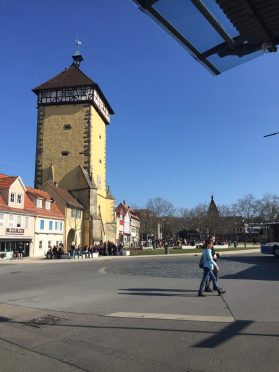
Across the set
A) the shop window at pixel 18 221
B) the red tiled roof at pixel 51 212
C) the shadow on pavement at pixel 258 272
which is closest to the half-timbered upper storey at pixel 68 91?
the red tiled roof at pixel 51 212

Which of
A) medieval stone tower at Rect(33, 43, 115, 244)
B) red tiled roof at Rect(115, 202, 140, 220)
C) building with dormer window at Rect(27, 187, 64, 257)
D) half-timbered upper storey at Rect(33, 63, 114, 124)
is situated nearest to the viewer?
building with dormer window at Rect(27, 187, 64, 257)

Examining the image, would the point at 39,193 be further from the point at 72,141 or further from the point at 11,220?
the point at 72,141

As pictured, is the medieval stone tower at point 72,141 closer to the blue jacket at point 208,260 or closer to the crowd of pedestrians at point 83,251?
the crowd of pedestrians at point 83,251

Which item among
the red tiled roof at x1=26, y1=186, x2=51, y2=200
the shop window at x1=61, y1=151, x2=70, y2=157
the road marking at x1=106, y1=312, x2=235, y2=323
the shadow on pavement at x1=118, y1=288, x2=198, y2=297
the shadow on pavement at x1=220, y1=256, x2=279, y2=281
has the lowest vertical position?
the road marking at x1=106, y1=312, x2=235, y2=323

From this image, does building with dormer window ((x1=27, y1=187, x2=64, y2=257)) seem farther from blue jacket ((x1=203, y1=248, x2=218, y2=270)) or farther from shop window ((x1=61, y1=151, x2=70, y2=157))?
blue jacket ((x1=203, y1=248, x2=218, y2=270))

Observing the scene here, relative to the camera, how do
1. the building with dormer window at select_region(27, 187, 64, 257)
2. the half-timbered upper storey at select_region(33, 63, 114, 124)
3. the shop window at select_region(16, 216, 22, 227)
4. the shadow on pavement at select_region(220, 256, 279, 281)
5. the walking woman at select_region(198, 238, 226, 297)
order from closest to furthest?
the walking woman at select_region(198, 238, 226, 297) < the shadow on pavement at select_region(220, 256, 279, 281) < the shop window at select_region(16, 216, 22, 227) < the building with dormer window at select_region(27, 187, 64, 257) < the half-timbered upper storey at select_region(33, 63, 114, 124)

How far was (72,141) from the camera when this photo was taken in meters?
64.6

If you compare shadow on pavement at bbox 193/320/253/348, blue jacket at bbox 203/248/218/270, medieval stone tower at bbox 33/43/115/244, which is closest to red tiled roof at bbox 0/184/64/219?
medieval stone tower at bbox 33/43/115/244

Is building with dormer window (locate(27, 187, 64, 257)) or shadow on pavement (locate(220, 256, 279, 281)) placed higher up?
building with dormer window (locate(27, 187, 64, 257))

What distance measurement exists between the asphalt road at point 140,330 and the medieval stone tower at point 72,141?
48124 millimetres

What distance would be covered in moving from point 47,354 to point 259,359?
10.7 feet

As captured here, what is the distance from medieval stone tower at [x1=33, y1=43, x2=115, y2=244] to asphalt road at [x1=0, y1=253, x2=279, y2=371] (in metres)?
48.1

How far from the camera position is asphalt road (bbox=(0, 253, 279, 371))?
21.2 ft

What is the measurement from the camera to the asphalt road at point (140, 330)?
6.45 meters
